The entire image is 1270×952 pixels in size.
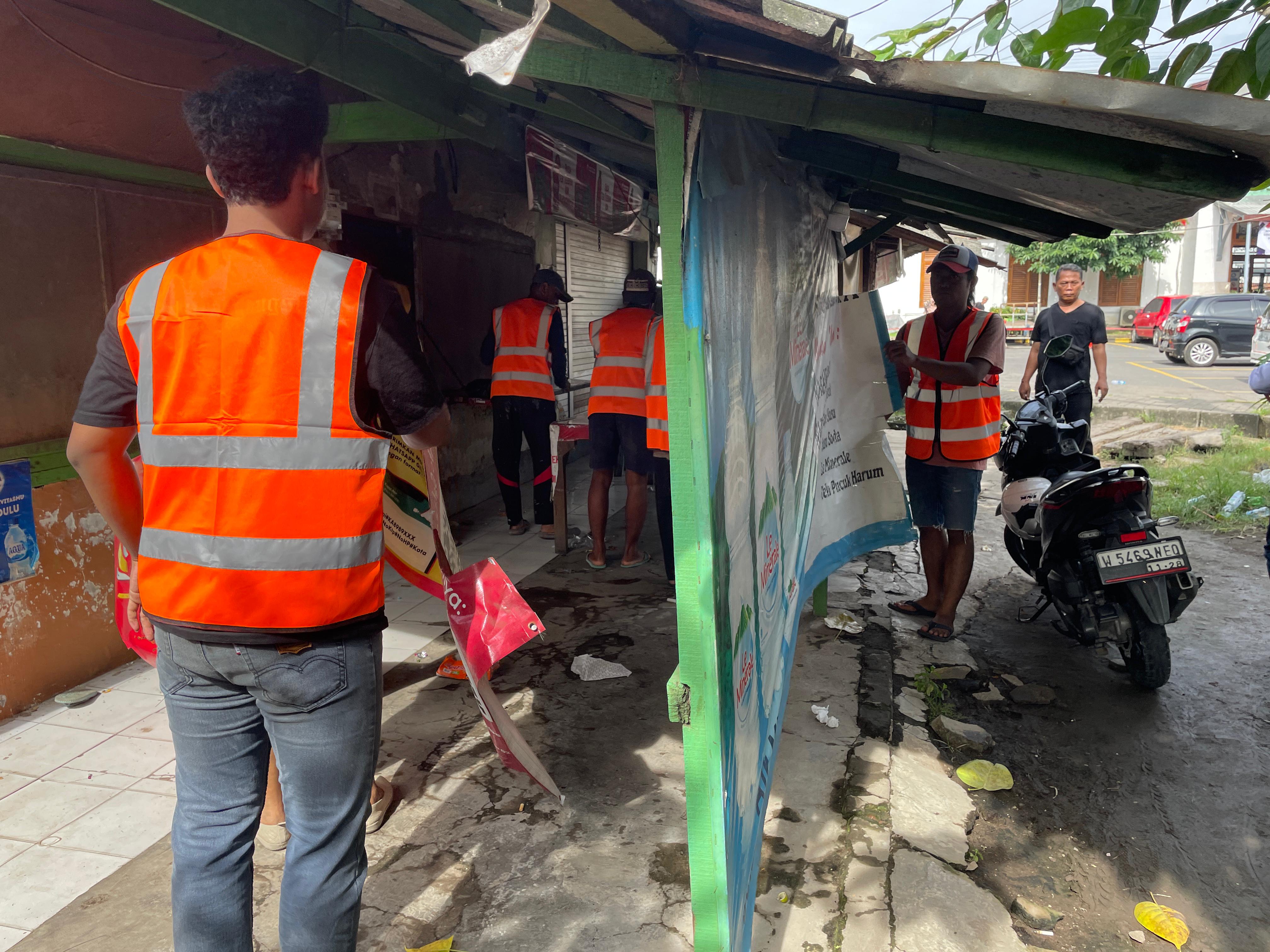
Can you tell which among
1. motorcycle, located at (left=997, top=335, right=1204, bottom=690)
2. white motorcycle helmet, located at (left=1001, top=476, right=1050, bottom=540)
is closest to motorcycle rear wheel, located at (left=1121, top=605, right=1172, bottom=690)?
motorcycle, located at (left=997, top=335, right=1204, bottom=690)

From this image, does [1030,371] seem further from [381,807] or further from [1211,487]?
[381,807]

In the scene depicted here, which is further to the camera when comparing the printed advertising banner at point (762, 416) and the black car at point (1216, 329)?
the black car at point (1216, 329)

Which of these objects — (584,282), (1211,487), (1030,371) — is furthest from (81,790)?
(1211,487)

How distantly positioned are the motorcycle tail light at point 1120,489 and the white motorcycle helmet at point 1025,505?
34 cm

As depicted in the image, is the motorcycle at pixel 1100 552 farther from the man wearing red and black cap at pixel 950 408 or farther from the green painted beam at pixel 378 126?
the green painted beam at pixel 378 126

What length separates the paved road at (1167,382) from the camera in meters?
12.7

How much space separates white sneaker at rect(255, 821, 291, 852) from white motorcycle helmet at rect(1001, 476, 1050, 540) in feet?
11.8

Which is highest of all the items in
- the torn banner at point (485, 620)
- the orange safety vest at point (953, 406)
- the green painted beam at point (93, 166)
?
the green painted beam at point (93, 166)

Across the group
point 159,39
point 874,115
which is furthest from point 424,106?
point 874,115

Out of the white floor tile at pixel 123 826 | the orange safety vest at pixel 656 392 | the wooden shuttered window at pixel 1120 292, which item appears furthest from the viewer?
the wooden shuttered window at pixel 1120 292

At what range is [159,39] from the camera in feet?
12.2

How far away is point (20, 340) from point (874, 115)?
11.0 feet

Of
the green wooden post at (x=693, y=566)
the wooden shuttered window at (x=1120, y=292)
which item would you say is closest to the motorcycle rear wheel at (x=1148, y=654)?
the green wooden post at (x=693, y=566)

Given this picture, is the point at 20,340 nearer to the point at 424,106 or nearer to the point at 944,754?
the point at 424,106
